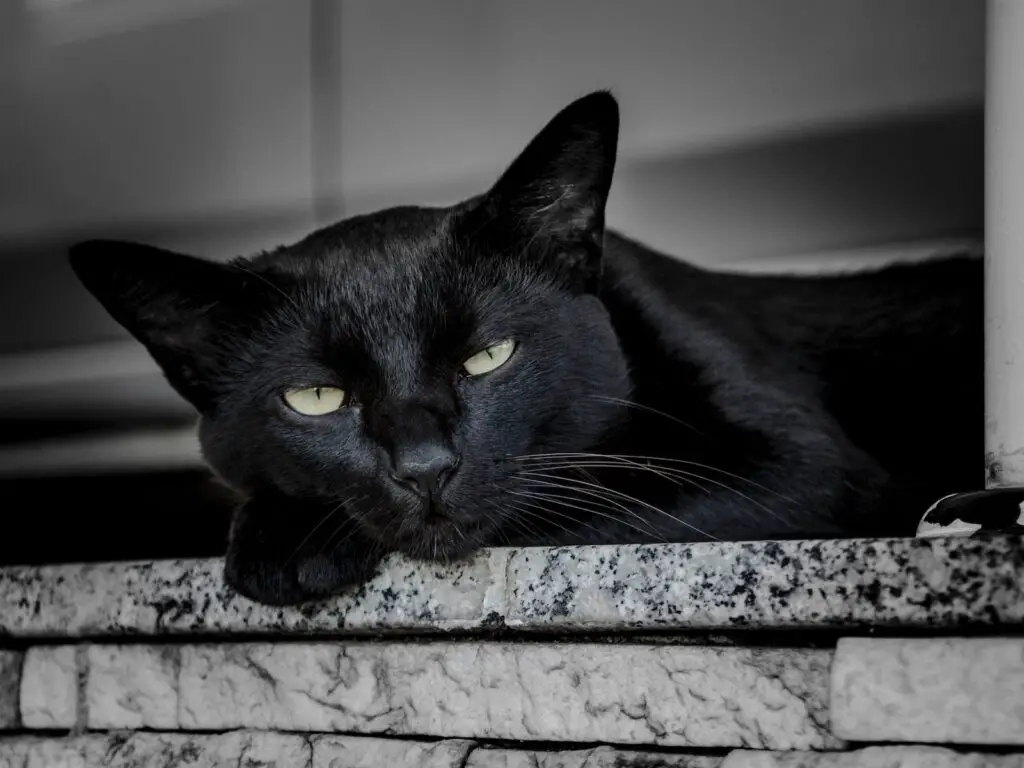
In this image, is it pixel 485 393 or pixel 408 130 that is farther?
pixel 408 130

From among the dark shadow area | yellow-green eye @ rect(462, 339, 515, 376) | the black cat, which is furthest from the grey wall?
yellow-green eye @ rect(462, 339, 515, 376)

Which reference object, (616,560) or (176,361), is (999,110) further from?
(176,361)

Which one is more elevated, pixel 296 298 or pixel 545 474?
pixel 296 298

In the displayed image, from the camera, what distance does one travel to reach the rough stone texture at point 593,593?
0.90 m

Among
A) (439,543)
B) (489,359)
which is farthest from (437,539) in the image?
(489,359)

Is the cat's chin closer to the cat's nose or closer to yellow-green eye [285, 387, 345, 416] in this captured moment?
the cat's nose

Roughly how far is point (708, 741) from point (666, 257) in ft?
3.19

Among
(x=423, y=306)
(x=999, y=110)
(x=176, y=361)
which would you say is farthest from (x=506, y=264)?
(x=999, y=110)

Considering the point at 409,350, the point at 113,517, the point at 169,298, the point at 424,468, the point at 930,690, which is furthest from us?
the point at 113,517

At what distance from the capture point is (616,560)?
1.06m

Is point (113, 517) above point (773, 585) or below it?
below

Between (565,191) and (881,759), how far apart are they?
75 cm

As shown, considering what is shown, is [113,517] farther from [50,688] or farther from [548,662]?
[548,662]

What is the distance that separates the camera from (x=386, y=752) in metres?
1.16
